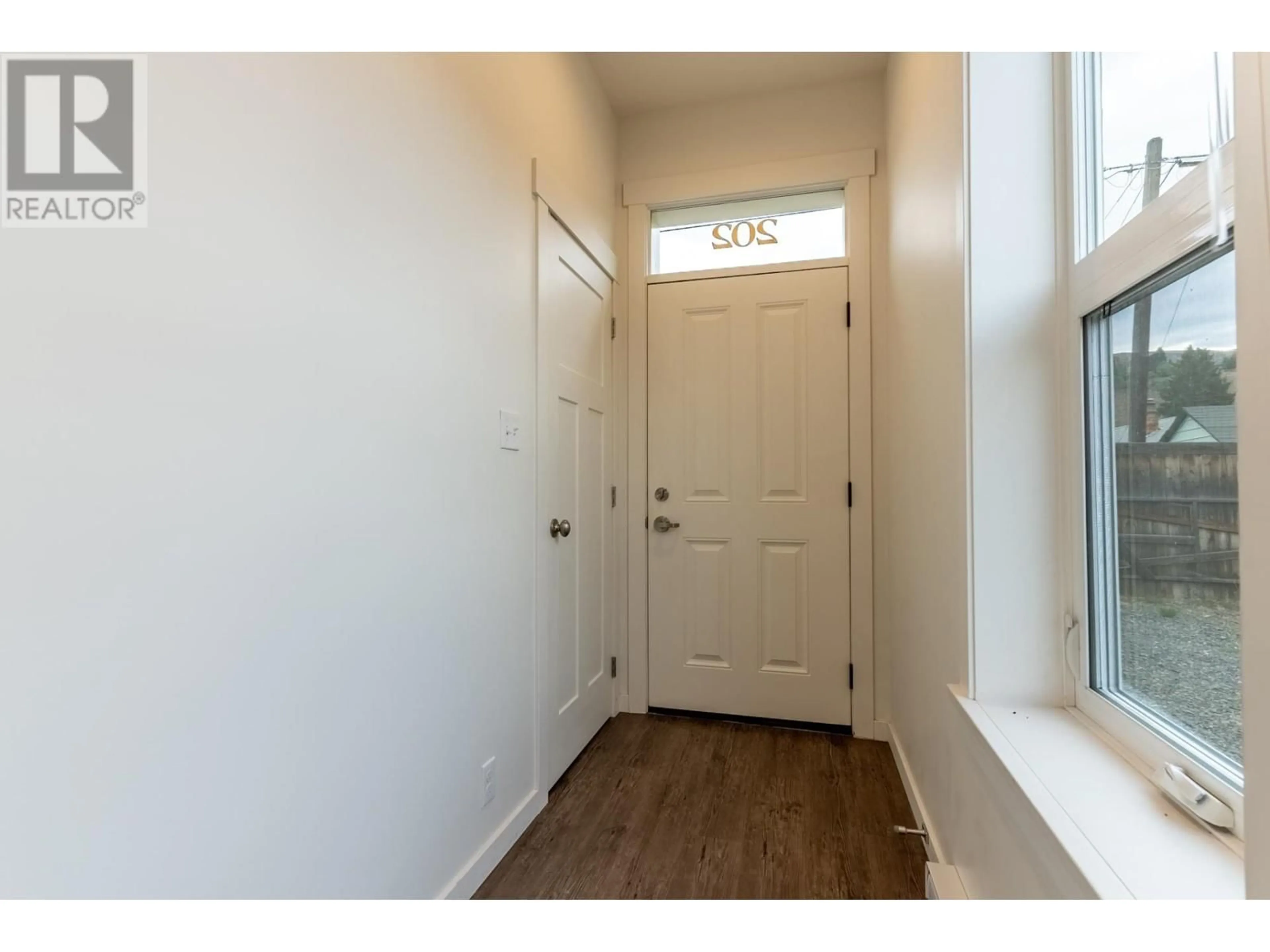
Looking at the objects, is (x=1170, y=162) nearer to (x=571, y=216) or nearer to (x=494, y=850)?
(x=571, y=216)

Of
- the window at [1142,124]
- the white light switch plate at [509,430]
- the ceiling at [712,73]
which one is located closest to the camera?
the window at [1142,124]

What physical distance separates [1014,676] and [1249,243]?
932 mm

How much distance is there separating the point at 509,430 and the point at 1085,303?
52.8 inches

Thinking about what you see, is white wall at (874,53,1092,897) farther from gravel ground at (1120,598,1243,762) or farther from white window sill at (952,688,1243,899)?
gravel ground at (1120,598,1243,762)

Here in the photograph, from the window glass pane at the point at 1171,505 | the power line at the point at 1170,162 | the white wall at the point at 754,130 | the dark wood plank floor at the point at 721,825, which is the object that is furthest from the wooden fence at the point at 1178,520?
the white wall at the point at 754,130

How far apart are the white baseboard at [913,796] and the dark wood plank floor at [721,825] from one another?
0.11ft

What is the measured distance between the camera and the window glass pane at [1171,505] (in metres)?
0.71

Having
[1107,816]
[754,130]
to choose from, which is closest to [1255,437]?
[1107,816]

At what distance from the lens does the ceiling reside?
2.21 meters

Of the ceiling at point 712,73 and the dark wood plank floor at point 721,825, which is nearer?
the dark wood plank floor at point 721,825

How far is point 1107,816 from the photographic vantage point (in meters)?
0.75

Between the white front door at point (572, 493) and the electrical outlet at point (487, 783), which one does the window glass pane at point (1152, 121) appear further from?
the electrical outlet at point (487, 783)

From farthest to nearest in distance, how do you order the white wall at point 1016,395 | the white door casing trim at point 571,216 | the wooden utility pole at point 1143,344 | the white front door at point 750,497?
the white front door at point 750,497, the white door casing trim at point 571,216, the white wall at point 1016,395, the wooden utility pole at point 1143,344

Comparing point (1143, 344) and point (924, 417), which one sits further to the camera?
point (924, 417)
